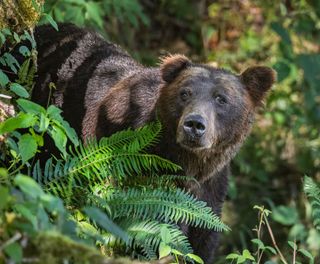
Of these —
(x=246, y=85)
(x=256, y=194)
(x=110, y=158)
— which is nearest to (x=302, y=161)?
(x=256, y=194)

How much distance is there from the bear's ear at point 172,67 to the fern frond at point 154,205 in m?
1.70

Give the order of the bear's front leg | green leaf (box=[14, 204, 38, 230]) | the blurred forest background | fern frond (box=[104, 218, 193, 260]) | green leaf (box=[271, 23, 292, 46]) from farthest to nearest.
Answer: the blurred forest background → green leaf (box=[271, 23, 292, 46]) → the bear's front leg → fern frond (box=[104, 218, 193, 260]) → green leaf (box=[14, 204, 38, 230])

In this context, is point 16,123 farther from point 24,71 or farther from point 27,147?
point 24,71

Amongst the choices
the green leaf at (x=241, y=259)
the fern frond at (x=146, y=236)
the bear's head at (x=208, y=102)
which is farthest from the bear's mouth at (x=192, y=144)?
the green leaf at (x=241, y=259)

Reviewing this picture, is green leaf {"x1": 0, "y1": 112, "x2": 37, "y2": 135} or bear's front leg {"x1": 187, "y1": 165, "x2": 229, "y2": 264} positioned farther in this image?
bear's front leg {"x1": 187, "y1": 165, "x2": 229, "y2": 264}

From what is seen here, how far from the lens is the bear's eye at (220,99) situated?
6434 mm

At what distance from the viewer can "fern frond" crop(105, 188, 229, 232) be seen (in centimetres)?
500

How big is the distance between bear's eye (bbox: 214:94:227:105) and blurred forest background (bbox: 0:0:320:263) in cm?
232

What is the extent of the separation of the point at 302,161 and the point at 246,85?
4176 mm

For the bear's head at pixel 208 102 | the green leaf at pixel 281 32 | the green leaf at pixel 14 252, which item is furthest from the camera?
the green leaf at pixel 281 32

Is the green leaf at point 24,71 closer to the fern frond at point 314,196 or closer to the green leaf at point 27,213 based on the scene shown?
the fern frond at point 314,196

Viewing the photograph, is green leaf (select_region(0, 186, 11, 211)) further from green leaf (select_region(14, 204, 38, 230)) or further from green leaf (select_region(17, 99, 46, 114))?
green leaf (select_region(17, 99, 46, 114))

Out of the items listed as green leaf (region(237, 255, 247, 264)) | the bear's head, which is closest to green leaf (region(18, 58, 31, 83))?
the bear's head

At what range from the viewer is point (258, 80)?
6758mm
